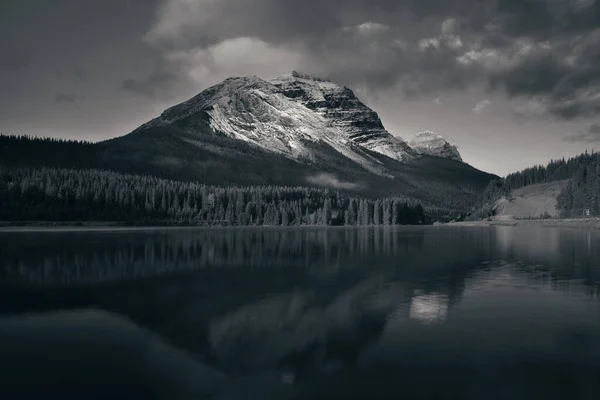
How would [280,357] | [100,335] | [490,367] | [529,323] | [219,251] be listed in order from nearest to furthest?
1. [490,367]
2. [280,357]
3. [100,335]
4. [529,323]
5. [219,251]

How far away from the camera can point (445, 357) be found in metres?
27.6

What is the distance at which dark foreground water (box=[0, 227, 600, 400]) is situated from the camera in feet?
77.9

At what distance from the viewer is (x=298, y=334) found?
33281 millimetres

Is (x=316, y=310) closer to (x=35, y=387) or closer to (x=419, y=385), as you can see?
(x=419, y=385)

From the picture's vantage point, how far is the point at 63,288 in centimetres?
5075

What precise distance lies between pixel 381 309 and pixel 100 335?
2243cm

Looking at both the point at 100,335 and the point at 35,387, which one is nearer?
the point at 35,387

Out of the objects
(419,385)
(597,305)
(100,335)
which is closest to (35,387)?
(100,335)

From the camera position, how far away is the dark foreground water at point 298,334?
23.8 m

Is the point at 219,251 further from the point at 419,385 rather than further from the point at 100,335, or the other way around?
the point at 419,385

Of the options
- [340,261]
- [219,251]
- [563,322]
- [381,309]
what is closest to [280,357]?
[381,309]

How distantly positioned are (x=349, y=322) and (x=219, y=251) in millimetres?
62987

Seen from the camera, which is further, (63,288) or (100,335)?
(63,288)

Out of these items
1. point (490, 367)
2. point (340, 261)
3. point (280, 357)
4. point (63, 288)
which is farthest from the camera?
point (340, 261)
